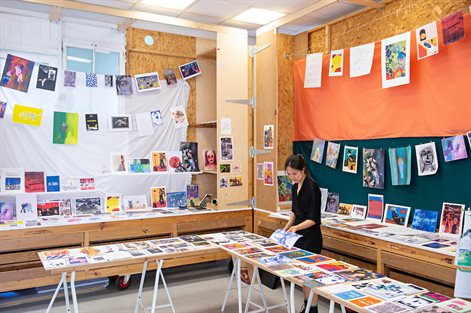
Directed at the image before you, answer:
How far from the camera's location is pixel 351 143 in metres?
4.44

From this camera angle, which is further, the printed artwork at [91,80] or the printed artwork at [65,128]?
the printed artwork at [91,80]

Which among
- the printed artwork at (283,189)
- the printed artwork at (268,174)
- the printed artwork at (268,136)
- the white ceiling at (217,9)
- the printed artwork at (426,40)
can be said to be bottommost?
the printed artwork at (283,189)

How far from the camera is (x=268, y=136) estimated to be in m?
4.96

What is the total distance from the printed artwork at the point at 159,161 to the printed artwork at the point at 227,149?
72 centimetres

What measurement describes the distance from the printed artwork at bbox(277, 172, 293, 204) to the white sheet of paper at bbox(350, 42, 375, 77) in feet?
4.74

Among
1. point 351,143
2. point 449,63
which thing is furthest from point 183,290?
point 449,63

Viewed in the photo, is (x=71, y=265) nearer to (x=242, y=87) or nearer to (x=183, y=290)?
(x=183, y=290)

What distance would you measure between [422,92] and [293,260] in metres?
1.96

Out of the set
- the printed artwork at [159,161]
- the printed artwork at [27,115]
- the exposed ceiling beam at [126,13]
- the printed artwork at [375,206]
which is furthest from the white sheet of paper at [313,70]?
the printed artwork at [27,115]

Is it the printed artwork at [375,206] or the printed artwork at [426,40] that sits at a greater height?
the printed artwork at [426,40]

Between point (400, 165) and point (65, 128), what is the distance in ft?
11.6

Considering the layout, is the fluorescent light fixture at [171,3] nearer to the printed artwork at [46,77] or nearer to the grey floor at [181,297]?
the printed artwork at [46,77]

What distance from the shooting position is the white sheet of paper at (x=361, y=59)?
13.5 feet

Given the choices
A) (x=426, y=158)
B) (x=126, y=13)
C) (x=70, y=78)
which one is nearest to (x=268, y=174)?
(x=426, y=158)
